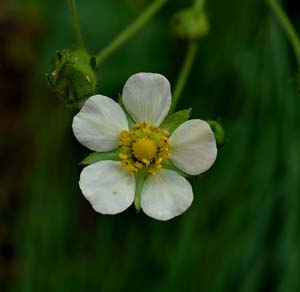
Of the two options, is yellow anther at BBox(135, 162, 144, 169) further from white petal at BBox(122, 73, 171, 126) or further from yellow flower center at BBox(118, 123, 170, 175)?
white petal at BBox(122, 73, 171, 126)

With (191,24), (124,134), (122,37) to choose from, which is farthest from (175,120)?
(191,24)

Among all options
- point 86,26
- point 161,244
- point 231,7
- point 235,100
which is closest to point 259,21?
point 231,7

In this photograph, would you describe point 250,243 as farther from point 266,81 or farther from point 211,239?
point 266,81

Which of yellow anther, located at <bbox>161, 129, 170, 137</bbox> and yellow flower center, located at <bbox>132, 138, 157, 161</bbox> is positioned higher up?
yellow anther, located at <bbox>161, 129, 170, 137</bbox>

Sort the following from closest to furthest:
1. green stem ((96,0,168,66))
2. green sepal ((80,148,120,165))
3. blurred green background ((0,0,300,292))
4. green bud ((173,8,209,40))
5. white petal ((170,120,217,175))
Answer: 1. white petal ((170,120,217,175))
2. green sepal ((80,148,120,165))
3. green stem ((96,0,168,66))
4. green bud ((173,8,209,40))
5. blurred green background ((0,0,300,292))

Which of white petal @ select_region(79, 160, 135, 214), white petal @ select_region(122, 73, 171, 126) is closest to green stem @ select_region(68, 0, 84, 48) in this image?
white petal @ select_region(122, 73, 171, 126)

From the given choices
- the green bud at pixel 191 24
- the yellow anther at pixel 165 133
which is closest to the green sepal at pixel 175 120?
the yellow anther at pixel 165 133
